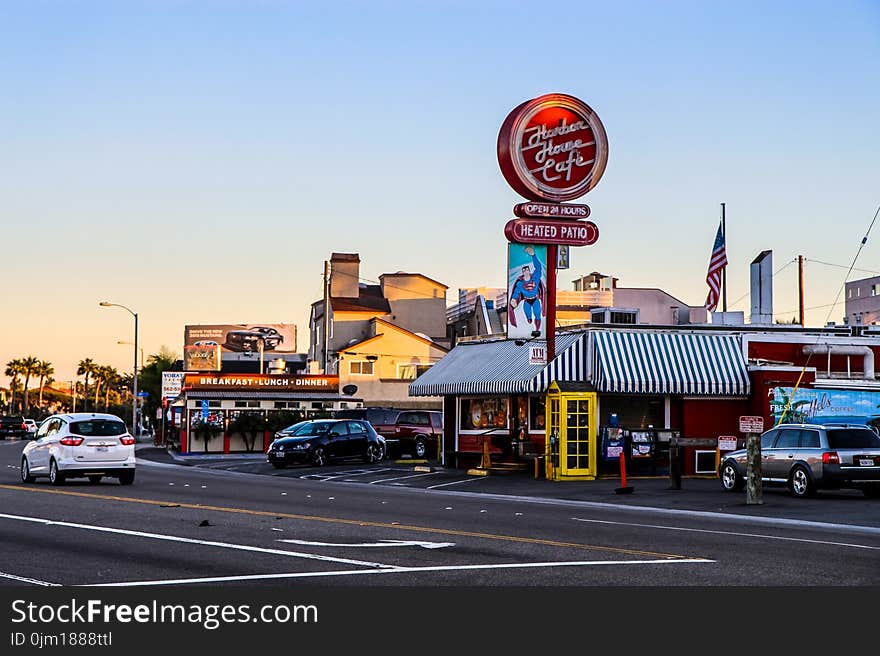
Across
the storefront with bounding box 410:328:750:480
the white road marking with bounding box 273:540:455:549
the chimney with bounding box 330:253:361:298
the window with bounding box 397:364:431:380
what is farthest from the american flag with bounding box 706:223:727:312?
the chimney with bounding box 330:253:361:298

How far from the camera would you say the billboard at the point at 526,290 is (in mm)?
37531

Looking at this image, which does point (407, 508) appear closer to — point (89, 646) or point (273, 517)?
point (273, 517)

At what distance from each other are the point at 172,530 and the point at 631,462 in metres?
20.9

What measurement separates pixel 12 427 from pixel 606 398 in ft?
219

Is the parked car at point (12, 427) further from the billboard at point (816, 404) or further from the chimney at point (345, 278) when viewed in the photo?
the billboard at point (816, 404)

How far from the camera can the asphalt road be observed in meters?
13.0

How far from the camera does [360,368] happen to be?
290 feet

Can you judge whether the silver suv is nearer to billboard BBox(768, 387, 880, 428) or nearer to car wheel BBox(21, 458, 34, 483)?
billboard BBox(768, 387, 880, 428)

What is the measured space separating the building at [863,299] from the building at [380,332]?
182ft

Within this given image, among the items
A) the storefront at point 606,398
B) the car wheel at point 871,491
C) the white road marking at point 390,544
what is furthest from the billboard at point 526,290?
the white road marking at point 390,544

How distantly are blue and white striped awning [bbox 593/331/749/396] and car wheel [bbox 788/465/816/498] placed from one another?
29.1 ft

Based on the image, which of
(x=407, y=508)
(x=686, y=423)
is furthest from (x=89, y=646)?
(x=686, y=423)

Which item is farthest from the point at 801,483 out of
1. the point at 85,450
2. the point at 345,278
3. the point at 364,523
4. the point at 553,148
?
the point at 345,278

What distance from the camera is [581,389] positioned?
36.9 metres
